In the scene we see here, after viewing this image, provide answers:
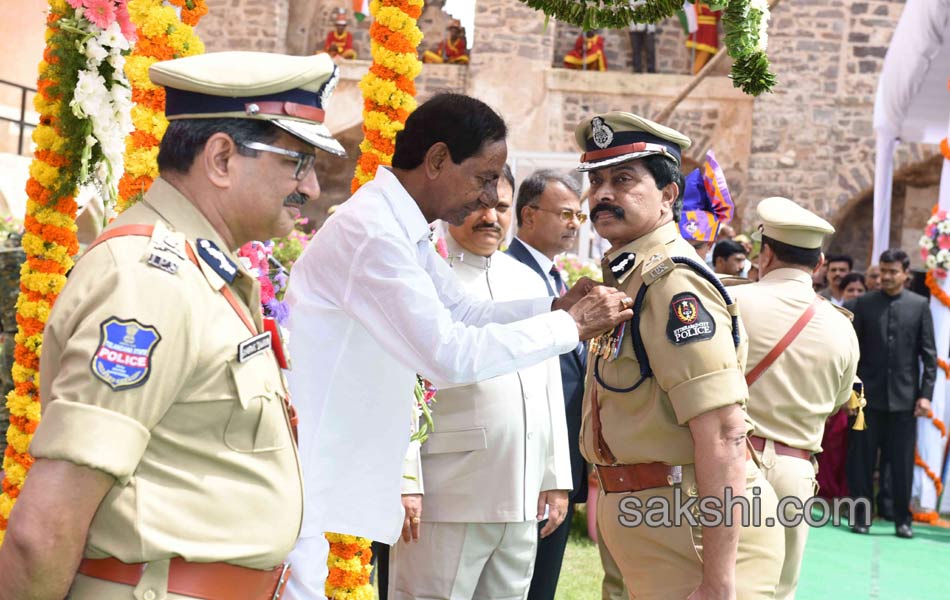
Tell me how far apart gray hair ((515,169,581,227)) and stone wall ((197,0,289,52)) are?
525 inches

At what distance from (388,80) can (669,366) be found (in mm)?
2199

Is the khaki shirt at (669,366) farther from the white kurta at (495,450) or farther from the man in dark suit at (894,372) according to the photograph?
the man in dark suit at (894,372)

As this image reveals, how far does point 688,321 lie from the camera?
248cm

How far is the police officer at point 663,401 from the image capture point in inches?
96.0

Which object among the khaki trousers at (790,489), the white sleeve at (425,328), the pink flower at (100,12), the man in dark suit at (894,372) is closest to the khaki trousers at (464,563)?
the khaki trousers at (790,489)

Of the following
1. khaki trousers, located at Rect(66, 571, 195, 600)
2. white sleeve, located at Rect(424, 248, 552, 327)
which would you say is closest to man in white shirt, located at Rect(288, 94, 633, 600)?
white sleeve, located at Rect(424, 248, 552, 327)

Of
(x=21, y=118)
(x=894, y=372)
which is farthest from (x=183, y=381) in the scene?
(x=21, y=118)

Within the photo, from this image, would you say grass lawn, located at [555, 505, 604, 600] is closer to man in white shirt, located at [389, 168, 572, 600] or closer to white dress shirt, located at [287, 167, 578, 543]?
man in white shirt, located at [389, 168, 572, 600]

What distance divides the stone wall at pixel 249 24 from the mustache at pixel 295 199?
16.1m

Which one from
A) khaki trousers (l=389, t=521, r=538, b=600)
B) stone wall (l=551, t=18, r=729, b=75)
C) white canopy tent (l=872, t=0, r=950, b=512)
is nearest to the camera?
khaki trousers (l=389, t=521, r=538, b=600)

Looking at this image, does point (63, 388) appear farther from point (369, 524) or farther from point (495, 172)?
point (495, 172)

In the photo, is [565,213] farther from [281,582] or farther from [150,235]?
[150,235]

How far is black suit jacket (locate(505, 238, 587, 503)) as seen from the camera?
4703mm

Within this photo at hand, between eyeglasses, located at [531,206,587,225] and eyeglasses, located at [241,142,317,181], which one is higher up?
eyeglasses, located at [241,142,317,181]
